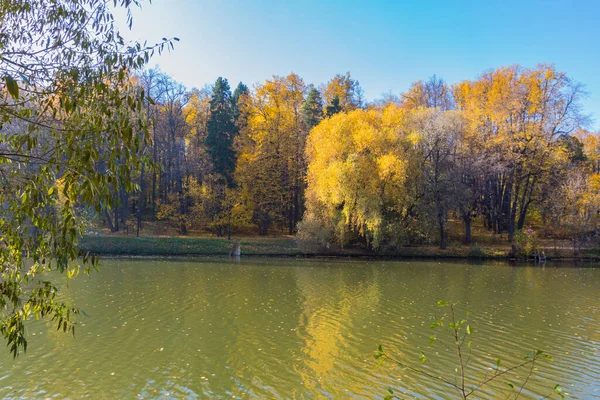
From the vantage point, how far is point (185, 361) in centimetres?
866

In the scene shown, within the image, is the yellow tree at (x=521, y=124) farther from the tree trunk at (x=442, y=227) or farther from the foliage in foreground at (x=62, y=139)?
the foliage in foreground at (x=62, y=139)

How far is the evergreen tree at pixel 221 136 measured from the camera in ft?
124

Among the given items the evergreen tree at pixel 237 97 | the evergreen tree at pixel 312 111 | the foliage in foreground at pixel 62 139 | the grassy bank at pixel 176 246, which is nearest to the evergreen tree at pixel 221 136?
the evergreen tree at pixel 237 97

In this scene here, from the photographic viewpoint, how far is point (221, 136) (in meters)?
38.0

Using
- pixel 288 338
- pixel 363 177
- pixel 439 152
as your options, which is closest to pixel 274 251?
pixel 363 177

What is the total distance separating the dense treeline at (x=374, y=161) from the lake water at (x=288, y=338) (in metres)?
10.1

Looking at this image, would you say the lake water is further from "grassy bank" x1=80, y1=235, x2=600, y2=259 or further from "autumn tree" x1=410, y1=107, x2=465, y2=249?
"autumn tree" x1=410, y1=107, x2=465, y2=249

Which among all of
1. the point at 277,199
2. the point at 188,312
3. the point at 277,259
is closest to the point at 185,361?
the point at 188,312

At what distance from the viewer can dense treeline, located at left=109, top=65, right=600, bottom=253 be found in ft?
95.0

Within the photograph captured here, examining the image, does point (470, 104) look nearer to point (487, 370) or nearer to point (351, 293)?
point (351, 293)

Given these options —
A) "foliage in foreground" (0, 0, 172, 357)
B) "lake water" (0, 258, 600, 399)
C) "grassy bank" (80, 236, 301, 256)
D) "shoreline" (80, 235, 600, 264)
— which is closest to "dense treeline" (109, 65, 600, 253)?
"shoreline" (80, 235, 600, 264)

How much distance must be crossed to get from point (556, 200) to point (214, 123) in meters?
29.0

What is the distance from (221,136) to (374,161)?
51.5 ft

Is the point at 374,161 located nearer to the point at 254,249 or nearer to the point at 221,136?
the point at 254,249
